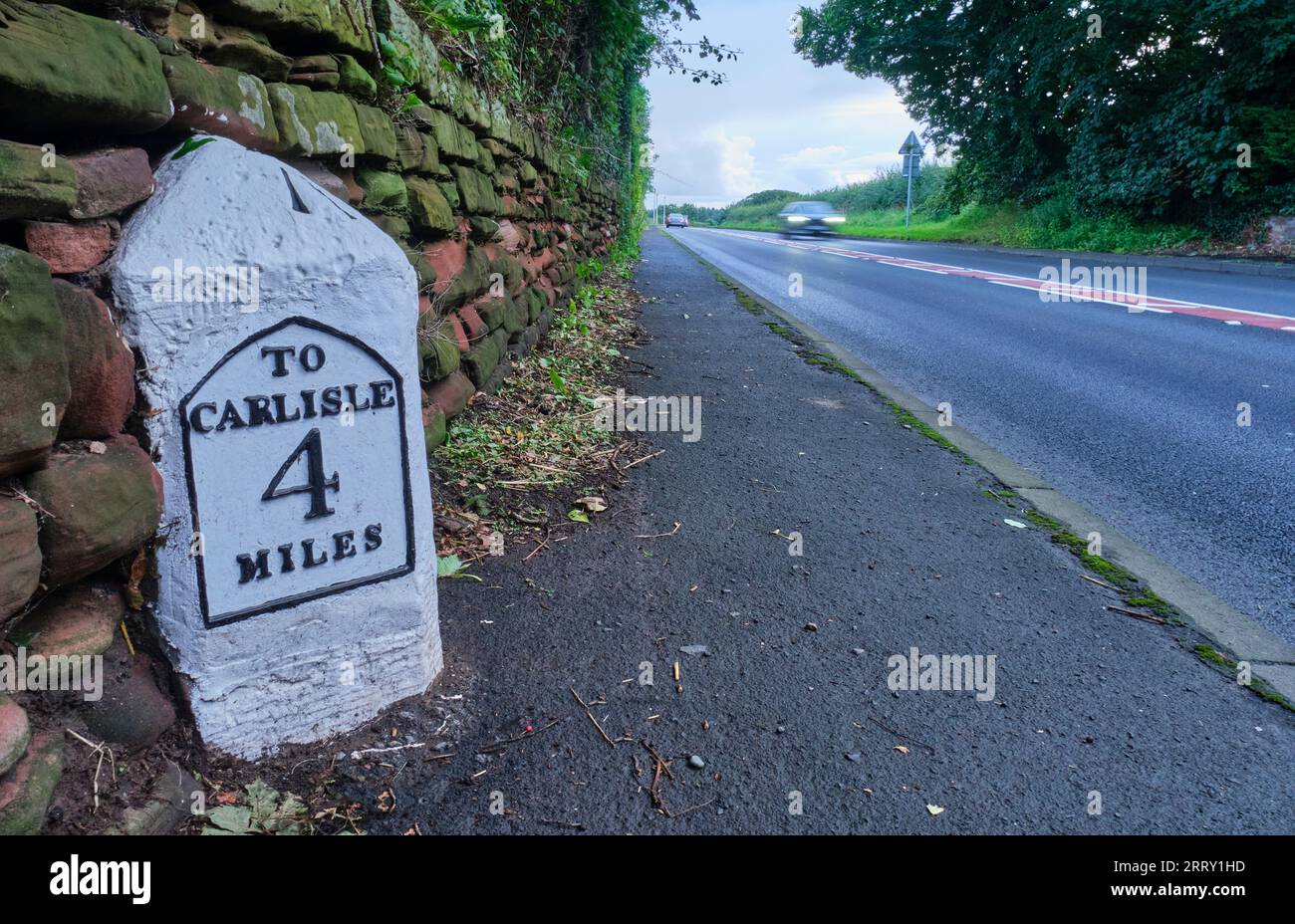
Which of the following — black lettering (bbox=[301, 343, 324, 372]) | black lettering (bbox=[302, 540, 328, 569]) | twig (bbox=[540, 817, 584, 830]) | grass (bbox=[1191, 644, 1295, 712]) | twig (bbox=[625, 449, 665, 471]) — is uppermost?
black lettering (bbox=[301, 343, 324, 372])

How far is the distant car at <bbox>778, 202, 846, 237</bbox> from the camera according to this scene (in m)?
34.4

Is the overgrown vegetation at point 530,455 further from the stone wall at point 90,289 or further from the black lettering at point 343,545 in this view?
the stone wall at point 90,289

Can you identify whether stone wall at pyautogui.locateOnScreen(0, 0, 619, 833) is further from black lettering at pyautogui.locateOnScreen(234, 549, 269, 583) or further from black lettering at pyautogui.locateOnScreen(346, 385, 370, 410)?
black lettering at pyautogui.locateOnScreen(346, 385, 370, 410)

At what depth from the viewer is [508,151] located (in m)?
5.98

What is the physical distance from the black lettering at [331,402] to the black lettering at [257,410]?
139 millimetres

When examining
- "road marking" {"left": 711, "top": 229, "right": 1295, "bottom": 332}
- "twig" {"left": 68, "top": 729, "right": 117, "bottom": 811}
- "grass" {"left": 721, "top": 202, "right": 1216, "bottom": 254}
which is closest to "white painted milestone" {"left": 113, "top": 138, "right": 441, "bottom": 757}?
"twig" {"left": 68, "top": 729, "right": 117, "bottom": 811}

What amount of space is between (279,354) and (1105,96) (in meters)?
23.1

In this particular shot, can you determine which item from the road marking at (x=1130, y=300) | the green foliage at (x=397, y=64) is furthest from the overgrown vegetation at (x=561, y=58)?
the road marking at (x=1130, y=300)

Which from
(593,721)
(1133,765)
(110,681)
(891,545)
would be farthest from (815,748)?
(110,681)

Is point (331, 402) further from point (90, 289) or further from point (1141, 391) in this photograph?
point (1141, 391)

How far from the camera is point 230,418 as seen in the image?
6.72 ft

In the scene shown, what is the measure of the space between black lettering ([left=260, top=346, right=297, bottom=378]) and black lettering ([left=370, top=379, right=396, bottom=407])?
0.76 feet

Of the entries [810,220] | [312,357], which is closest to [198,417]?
[312,357]

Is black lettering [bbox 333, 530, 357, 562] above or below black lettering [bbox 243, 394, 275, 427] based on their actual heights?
below
